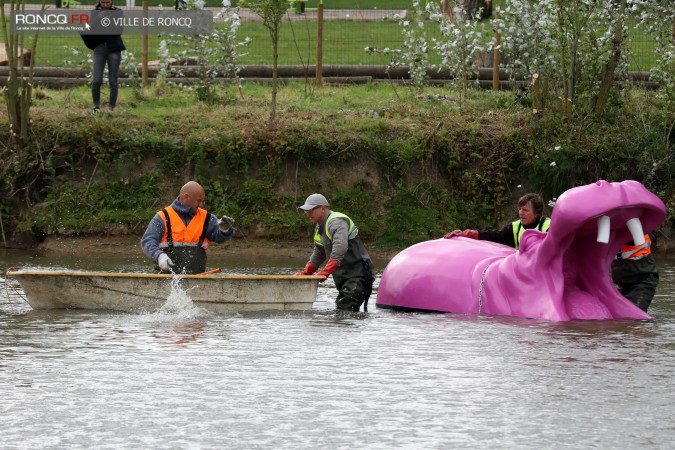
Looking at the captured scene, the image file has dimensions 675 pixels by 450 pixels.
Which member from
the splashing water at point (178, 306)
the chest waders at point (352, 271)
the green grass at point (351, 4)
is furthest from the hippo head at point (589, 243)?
the green grass at point (351, 4)

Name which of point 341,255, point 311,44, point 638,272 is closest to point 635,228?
point 638,272

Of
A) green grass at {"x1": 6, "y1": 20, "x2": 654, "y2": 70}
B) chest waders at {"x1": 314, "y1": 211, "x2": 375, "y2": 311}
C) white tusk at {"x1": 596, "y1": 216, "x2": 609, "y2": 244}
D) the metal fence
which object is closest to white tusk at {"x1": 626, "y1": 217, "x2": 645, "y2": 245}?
white tusk at {"x1": 596, "y1": 216, "x2": 609, "y2": 244}

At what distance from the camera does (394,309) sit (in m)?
16.0

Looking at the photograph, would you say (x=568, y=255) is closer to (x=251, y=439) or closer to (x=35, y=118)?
(x=251, y=439)

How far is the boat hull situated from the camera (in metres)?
15.0

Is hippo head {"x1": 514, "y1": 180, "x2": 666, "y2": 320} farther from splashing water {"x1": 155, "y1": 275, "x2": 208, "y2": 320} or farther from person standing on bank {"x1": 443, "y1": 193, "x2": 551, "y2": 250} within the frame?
splashing water {"x1": 155, "y1": 275, "x2": 208, "y2": 320}

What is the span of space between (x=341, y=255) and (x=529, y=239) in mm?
2027

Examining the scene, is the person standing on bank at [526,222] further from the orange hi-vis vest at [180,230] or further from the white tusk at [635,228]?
the orange hi-vis vest at [180,230]

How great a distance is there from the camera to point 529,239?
47.9ft

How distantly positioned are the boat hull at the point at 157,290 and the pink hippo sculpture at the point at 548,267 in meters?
1.30

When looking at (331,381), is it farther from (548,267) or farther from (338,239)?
(338,239)

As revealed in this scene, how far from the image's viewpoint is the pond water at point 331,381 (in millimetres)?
9523

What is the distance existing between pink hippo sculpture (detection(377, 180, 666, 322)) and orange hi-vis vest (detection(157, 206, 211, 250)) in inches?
86.9

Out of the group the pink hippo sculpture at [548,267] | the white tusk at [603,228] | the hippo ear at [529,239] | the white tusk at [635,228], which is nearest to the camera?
the white tusk at [603,228]
